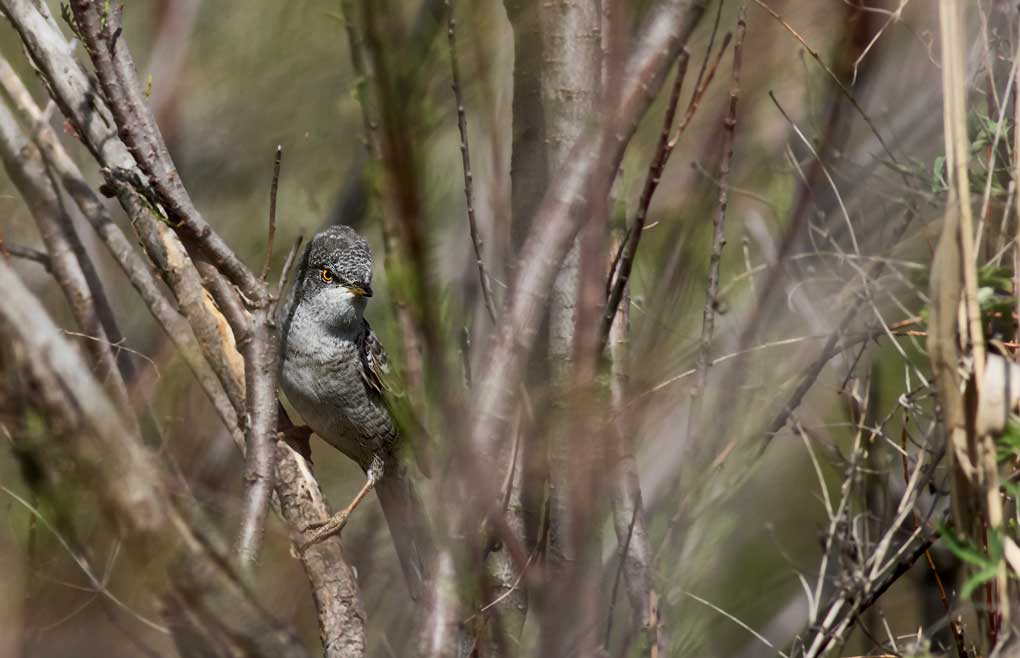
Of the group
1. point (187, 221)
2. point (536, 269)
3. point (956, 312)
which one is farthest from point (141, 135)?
point (956, 312)

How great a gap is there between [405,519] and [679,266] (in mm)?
2542

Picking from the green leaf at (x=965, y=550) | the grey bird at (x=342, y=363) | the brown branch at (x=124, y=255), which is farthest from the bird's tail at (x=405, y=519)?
the green leaf at (x=965, y=550)

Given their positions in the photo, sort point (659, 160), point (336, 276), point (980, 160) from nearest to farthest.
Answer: point (659, 160) → point (980, 160) → point (336, 276)

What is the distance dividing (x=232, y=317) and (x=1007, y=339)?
234cm

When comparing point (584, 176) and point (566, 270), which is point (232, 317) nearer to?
point (566, 270)

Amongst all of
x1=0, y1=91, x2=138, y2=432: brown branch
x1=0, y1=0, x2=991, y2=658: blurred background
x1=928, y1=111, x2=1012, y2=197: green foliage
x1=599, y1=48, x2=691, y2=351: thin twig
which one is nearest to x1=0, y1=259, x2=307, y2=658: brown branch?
x1=0, y1=0, x2=991, y2=658: blurred background

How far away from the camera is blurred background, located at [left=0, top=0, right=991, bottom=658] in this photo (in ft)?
8.24

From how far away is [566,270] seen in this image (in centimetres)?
243

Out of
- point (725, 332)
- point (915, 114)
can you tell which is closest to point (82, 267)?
point (725, 332)

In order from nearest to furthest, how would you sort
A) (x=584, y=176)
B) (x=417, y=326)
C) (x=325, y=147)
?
(x=417, y=326), (x=584, y=176), (x=325, y=147)

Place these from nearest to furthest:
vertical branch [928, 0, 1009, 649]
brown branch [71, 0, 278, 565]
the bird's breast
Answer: vertical branch [928, 0, 1009, 649]
brown branch [71, 0, 278, 565]
the bird's breast

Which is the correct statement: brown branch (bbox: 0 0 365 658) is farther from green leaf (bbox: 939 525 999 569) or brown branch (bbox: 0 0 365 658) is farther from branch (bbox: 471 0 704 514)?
branch (bbox: 471 0 704 514)

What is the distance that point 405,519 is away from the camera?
4270 mm

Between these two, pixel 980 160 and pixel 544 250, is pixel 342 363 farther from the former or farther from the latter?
pixel 544 250
